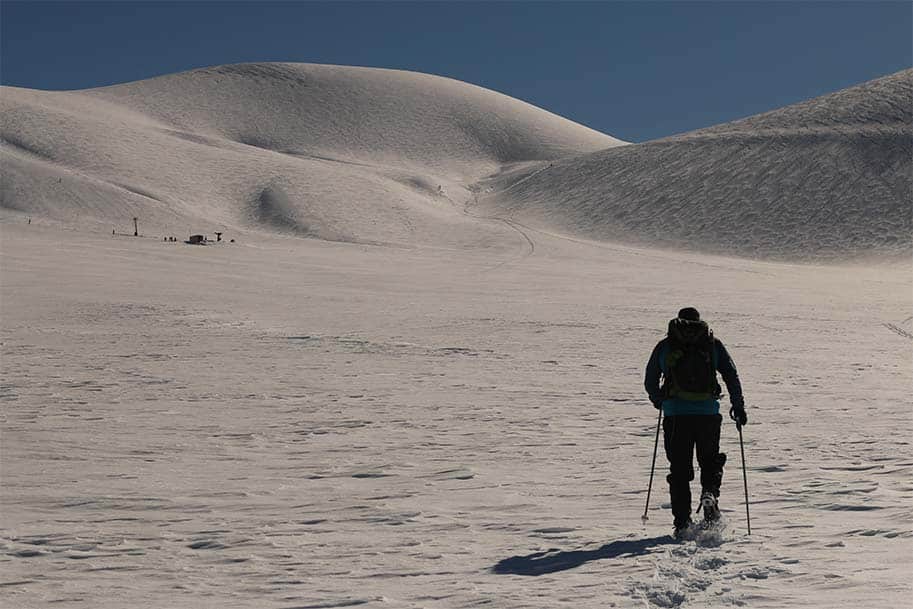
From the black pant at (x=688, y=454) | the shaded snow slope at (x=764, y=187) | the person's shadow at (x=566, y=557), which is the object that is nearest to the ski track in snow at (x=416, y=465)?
the person's shadow at (x=566, y=557)

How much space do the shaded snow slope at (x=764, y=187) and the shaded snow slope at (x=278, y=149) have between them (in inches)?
440

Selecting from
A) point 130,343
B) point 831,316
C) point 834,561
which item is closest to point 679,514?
point 834,561

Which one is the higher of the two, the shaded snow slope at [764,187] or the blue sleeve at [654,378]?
the shaded snow slope at [764,187]

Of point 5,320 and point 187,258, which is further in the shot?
point 187,258

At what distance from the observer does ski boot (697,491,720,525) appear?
7336 mm

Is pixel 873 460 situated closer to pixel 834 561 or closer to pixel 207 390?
pixel 834 561

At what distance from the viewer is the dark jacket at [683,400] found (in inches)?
287

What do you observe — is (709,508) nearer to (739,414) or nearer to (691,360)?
(739,414)

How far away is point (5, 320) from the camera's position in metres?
23.8

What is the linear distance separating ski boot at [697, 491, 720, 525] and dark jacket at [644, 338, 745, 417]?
634 mm

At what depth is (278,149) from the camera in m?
145

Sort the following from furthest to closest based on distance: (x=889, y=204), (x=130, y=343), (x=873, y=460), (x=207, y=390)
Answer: (x=889, y=204) < (x=130, y=343) < (x=207, y=390) < (x=873, y=460)

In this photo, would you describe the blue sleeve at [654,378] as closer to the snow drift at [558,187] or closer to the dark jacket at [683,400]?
the dark jacket at [683,400]

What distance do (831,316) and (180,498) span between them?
24.2 metres
